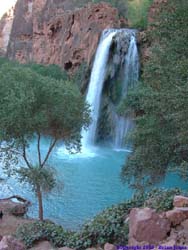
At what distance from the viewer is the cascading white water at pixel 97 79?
26.9 meters

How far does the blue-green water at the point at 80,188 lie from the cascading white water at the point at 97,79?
463 centimetres

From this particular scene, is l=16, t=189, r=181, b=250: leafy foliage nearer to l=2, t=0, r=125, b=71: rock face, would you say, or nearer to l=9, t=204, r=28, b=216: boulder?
l=9, t=204, r=28, b=216: boulder

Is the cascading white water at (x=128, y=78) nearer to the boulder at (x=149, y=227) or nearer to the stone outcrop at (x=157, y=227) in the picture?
the stone outcrop at (x=157, y=227)

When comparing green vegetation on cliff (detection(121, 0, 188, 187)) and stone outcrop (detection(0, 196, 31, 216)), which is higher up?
green vegetation on cliff (detection(121, 0, 188, 187))

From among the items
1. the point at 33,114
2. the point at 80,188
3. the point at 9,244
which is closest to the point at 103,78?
the point at 80,188

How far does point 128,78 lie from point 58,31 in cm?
1001

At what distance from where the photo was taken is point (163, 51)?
29.7ft

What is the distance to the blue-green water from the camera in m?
13.1

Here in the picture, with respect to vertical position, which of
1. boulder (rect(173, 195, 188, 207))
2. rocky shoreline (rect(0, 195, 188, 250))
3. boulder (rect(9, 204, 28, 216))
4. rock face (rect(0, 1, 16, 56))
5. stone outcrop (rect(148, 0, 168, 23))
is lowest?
boulder (rect(9, 204, 28, 216))

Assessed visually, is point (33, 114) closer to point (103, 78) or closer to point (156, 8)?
point (156, 8)

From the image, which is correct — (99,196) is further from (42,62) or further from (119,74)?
(42,62)

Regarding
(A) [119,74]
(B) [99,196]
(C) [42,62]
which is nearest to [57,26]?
(C) [42,62]

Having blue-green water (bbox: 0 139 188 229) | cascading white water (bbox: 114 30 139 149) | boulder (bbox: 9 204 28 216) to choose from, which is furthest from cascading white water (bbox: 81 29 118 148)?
boulder (bbox: 9 204 28 216)

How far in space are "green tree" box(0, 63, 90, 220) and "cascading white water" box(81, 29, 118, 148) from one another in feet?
49.3
